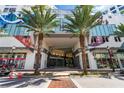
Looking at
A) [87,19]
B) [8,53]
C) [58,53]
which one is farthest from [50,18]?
[58,53]

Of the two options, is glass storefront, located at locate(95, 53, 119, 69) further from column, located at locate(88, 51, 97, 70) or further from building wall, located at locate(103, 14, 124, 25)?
building wall, located at locate(103, 14, 124, 25)

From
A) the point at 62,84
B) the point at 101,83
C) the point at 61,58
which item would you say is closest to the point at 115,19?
the point at 61,58

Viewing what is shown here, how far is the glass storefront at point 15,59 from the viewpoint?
3165 centimetres

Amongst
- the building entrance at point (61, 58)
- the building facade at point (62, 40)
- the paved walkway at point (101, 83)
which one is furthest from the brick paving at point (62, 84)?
the building entrance at point (61, 58)

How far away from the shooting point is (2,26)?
3588cm

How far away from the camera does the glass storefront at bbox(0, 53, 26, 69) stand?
31.6 metres

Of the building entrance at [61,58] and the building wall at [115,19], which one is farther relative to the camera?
the building entrance at [61,58]

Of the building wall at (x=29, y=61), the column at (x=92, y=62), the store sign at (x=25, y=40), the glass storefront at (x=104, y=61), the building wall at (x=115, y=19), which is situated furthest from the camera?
the building wall at (x=115, y=19)

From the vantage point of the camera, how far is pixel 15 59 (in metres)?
32.2

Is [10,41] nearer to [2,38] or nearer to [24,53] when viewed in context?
[2,38]

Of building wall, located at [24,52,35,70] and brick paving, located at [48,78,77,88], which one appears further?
building wall, located at [24,52,35,70]

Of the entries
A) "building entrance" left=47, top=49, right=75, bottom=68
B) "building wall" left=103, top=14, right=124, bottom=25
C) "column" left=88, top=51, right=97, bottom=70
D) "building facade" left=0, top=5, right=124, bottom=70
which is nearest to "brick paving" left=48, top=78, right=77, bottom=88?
"building facade" left=0, top=5, right=124, bottom=70

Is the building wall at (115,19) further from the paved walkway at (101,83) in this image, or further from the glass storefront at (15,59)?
the paved walkway at (101,83)

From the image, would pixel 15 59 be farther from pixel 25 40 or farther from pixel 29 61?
pixel 25 40
